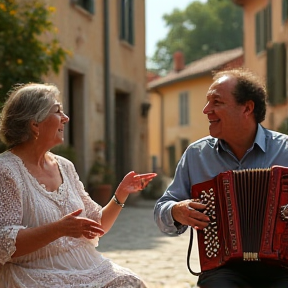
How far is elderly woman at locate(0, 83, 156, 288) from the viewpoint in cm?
342

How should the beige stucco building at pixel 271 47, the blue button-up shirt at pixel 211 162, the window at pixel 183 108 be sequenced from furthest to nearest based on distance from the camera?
the window at pixel 183 108, the beige stucco building at pixel 271 47, the blue button-up shirt at pixel 211 162

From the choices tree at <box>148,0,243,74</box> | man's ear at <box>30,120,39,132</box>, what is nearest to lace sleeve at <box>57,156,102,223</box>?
man's ear at <box>30,120,39,132</box>

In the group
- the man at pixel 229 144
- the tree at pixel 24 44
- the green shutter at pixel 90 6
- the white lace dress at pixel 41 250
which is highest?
Result: the green shutter at pixel 90 6

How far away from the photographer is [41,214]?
359 centimetres

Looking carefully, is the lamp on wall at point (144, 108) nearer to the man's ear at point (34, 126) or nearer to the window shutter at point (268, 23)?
the window shutter at point (268, 23)

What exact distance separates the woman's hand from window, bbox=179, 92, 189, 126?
2737 centimetres

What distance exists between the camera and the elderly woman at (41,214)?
342cm

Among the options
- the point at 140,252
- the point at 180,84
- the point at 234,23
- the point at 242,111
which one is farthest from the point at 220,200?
the point at 234,23

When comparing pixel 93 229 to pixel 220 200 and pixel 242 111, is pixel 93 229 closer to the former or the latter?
pixel 220 200

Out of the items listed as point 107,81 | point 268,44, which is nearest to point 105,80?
point 107,81

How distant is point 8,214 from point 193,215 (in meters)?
0.89

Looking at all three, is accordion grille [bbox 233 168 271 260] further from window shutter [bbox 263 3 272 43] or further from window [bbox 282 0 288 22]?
window shutter [bbox 263 3 272 43]

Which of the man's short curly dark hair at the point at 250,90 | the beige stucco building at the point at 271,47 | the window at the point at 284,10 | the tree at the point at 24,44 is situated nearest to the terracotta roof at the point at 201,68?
the beige stucco building at the point at 271,47

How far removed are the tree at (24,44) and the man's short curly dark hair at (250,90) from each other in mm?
5128
